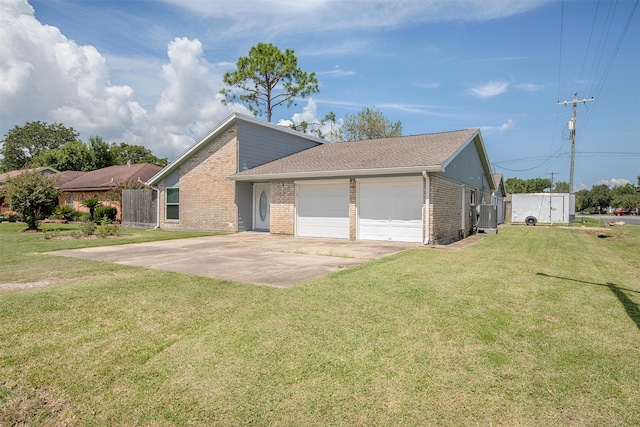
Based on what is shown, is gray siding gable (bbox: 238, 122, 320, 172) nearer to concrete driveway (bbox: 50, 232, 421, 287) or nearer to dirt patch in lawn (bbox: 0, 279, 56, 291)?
concrete driveway (bbox: 50, 232, 421, 287)

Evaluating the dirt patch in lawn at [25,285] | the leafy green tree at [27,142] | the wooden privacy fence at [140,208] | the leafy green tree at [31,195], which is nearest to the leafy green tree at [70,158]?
the leafy green tree at [27,142]

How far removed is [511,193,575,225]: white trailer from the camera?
28828 millimetres

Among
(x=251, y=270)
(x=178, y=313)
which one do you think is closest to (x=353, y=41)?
(x=251, y=270)

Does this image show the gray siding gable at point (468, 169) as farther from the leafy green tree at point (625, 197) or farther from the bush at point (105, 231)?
the leafy green tree at point (625, 197)

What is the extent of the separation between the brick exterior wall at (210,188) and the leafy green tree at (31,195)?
554 cm

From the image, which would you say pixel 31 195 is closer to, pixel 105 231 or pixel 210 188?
pixel 105 231

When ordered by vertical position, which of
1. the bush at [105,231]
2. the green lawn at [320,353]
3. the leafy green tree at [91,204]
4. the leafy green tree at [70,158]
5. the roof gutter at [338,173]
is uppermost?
the leafy green tree at [70,158]

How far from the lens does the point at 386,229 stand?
13.3 meters

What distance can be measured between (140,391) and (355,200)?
11.3 metres

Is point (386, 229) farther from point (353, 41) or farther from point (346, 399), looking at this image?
point (346, 399)

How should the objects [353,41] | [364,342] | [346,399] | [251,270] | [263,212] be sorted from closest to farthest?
[346,399] → [364,342] → [251,270] → [353,41] → [263,212]

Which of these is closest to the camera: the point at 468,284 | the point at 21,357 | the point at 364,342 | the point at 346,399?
the point at 346,399

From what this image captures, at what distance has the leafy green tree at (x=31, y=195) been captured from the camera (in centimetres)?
1579

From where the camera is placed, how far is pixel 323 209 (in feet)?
48.6
